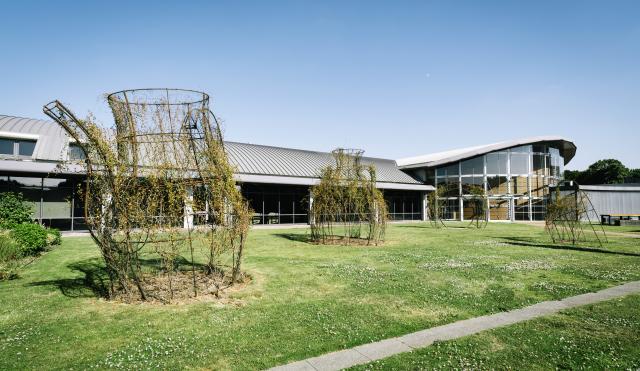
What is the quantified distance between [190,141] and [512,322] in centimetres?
834

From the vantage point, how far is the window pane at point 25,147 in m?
25.0

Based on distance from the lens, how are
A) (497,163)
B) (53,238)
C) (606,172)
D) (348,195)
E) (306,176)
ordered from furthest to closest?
(606,172)
(497,163)
(306,176)
(348,195)
(53,238)

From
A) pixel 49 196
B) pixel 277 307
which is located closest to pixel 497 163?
pixel 277 307

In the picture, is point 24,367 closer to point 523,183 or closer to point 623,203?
point 523,183

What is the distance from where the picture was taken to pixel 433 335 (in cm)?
626

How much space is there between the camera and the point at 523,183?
139 ft

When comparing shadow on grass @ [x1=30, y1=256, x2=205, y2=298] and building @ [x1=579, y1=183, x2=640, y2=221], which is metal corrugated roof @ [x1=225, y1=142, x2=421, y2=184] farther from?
building @ [x1=579, y1=183, x2=640, y2=221]

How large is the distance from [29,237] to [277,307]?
1239 cm

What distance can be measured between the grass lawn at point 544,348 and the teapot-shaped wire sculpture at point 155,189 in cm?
552

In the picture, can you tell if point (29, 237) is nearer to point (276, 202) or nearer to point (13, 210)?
point (13, 210)

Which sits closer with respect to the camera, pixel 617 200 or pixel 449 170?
pixel 449 170

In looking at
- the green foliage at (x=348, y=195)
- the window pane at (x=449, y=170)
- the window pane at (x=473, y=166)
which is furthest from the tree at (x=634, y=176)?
the green foliage at (x=348, y=195)

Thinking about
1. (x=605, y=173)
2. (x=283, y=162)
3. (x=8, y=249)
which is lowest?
(x=8, y=249)

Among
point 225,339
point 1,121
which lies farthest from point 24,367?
point 1,121
